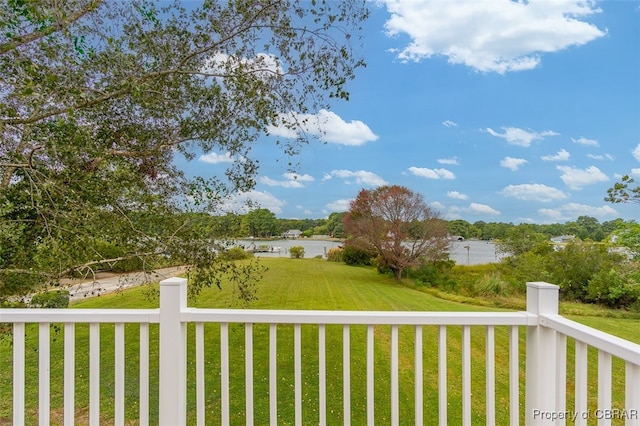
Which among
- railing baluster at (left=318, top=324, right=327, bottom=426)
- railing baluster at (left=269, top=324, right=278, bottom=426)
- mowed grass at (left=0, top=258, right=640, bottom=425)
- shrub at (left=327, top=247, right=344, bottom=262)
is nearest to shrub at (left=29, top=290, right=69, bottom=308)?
mowed grass at (left=0, top=258, right=640, bottom=425)

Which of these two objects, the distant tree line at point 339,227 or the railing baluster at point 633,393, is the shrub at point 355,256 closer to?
the distant tree line at point 339,227

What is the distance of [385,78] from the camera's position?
4.06 metres

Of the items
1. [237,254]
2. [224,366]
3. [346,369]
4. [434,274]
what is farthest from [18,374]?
[434,274]

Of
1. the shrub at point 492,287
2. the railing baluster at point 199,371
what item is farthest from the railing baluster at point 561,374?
the shrub at point 492,287

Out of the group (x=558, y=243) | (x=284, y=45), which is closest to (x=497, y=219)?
(x=558, y=243)

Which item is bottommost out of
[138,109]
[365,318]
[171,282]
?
[365,318]

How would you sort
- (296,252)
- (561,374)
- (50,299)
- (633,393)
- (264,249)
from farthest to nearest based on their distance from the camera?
(296,252)
(264,249)
(50,299)
(561,374)
(633,393)

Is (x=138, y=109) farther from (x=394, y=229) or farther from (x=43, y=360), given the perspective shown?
(x=394, y=229)

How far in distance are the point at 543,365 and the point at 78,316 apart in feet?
6.43

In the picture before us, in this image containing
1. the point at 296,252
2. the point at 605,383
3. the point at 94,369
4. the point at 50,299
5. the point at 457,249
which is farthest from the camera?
the point at 457,249

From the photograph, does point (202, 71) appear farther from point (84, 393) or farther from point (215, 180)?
point (84, 393)

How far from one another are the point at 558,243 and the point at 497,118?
1.74 metres

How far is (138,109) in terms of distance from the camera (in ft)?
9.73

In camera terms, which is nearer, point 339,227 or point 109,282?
point 109,282
